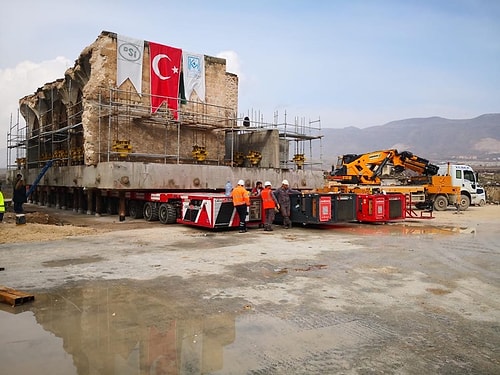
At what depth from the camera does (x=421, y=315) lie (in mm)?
5797

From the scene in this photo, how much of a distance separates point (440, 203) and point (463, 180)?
223cm

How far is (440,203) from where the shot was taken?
81.5 ft

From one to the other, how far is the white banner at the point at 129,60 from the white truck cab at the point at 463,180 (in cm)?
1734

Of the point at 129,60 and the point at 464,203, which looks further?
the point at 464,203

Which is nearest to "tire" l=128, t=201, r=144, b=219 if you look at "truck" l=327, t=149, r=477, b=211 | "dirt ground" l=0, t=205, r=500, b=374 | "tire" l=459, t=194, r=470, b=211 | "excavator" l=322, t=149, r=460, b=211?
"dirt ground" l=0, t=205, r=500, b=374

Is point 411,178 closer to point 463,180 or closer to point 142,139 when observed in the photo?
point 463,180

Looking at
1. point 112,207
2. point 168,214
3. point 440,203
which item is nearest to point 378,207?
point 168,214

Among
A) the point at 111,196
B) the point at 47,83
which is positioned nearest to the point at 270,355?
the point at 111,196

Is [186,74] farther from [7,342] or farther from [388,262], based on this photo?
[7,342]

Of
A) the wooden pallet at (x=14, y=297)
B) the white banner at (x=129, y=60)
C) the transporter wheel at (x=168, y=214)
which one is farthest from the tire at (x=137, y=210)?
the wooden pallet at (x=14, y=297)

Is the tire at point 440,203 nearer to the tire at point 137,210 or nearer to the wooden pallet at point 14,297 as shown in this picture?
the tire at point 137,210

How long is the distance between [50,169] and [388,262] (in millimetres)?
19913

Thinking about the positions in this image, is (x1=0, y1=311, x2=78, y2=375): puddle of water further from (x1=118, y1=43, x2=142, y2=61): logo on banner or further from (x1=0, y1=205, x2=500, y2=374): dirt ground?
(x1=118, y1=43, x2=142, y2=61): logo on banner

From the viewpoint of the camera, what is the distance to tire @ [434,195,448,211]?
24.7 metres
